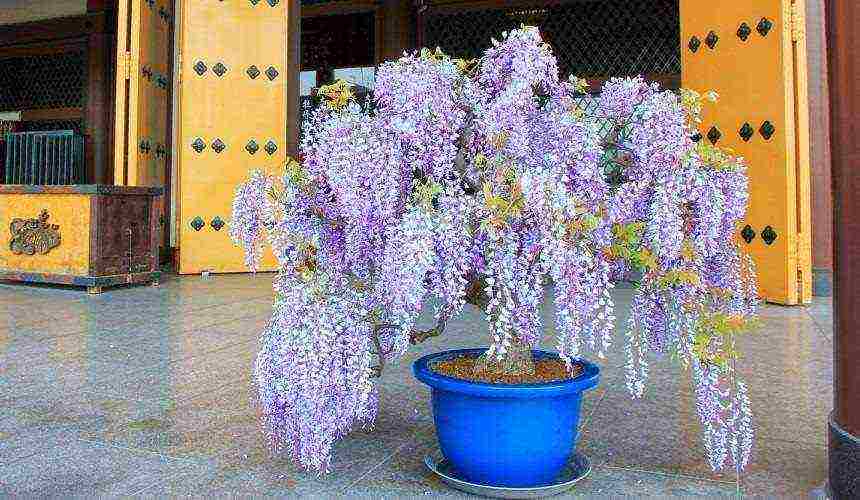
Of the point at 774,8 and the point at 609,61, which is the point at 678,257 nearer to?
the point at 774,8

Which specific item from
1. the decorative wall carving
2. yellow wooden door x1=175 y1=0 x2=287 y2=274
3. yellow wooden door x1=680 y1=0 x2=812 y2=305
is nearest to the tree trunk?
yellow wooden door x1=680 y1=0 x2=812 y2=305

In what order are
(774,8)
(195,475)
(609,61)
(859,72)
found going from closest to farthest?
(859,72), (195,475), (774,8), (609,61)

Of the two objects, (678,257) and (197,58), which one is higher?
(197,58)

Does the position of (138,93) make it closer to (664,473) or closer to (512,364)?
(512,364)

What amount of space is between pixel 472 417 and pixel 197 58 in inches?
210

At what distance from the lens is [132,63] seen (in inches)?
216

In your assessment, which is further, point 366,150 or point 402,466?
point 402,466

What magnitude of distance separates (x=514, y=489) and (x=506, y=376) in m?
0.22

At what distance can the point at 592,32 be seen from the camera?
784 cm

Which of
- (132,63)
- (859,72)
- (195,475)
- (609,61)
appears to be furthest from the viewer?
(609,61)

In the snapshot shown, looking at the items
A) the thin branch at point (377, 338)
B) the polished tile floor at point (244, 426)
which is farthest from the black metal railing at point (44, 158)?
the thin branch at point (377, 338)

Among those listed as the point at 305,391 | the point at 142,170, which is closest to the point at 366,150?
the point at 305,391

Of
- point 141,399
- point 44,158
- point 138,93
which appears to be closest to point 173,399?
point 141,399

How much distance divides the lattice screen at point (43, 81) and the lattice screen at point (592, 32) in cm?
488
